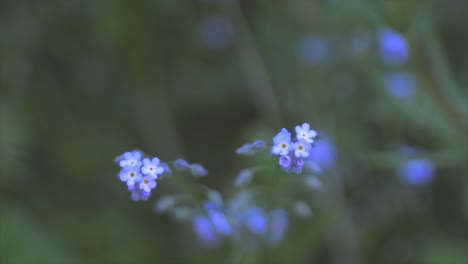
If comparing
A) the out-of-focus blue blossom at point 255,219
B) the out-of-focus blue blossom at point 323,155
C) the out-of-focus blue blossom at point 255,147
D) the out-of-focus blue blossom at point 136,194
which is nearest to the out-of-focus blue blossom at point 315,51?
the out-of-focus blue blossom at point 323,155

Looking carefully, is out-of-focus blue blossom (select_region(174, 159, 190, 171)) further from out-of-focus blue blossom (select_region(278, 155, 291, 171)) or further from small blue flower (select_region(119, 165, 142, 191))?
out-of-focus blue blossom (select_region(278, 155, 291, 171))

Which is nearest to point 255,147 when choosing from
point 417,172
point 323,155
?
point 323,155

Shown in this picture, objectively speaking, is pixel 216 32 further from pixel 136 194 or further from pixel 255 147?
pixel 136 194

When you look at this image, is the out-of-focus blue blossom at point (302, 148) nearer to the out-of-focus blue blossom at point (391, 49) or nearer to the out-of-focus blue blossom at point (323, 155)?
the out-of-focus blue blossom at point (323, 155)

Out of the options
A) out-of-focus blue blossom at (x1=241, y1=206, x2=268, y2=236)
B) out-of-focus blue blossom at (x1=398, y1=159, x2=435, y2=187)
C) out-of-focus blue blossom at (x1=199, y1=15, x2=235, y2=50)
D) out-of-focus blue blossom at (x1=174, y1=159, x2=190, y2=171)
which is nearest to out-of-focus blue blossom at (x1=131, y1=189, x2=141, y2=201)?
out-of-focus blue blossom at (x1=174, y1=159, x2=190, y2=171)

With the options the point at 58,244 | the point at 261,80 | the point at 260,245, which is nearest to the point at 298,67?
the point at 261,80

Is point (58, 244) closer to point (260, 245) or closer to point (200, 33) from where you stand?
point (260, 245)

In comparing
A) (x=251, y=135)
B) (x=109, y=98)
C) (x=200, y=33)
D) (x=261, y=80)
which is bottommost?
(x=251, y=135)
